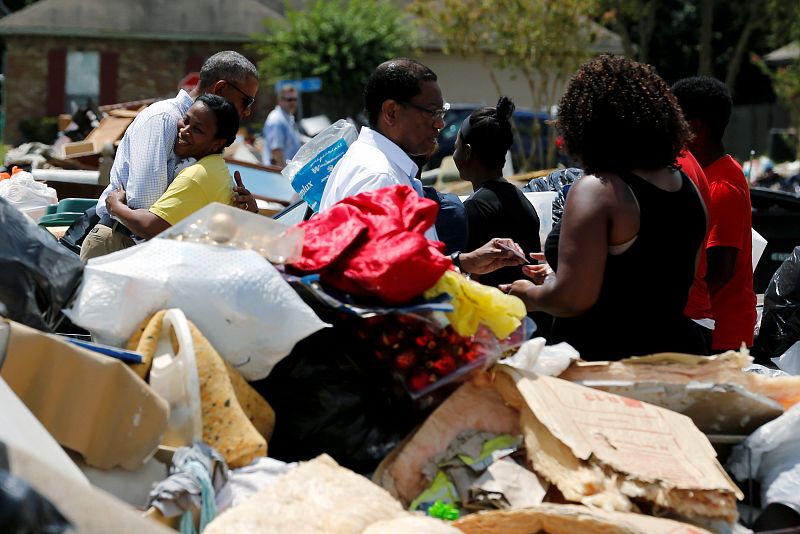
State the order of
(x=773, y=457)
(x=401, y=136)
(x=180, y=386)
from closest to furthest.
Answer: (x=180, y=386)
(x=773, y=457)
(x=401, y=136)

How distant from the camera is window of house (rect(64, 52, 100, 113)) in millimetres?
32250

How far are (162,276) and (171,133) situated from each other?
1.75 metres

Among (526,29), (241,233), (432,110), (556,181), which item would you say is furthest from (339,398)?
(526,29)

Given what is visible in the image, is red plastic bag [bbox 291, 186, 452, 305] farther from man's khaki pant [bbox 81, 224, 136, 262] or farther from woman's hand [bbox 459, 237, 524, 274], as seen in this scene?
man's khaki pant [bbox 81, 224, 136, 262]

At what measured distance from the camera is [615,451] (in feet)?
9.39

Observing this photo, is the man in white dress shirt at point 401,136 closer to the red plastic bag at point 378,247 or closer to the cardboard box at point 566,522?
the red plastic bag at point 378,247

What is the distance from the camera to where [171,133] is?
4.60 meters

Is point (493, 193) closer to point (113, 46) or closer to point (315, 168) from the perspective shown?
point (315, 168)

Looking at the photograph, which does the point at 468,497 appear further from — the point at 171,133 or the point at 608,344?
the point at 171,133

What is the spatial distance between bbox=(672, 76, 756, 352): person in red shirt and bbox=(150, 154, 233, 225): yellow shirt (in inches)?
75.6

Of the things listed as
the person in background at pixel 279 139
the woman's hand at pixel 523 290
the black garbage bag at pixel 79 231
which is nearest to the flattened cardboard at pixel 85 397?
the woman's hand at pixel 523 290

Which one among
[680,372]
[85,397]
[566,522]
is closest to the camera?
[566,522]

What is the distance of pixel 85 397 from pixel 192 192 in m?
1.72

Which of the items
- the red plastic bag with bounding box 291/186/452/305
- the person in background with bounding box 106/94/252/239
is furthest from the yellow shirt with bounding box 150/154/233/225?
the red plastic bag with bounding box 291/186/452/305
